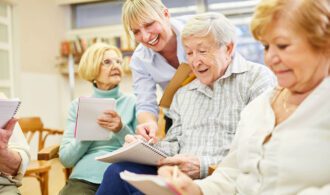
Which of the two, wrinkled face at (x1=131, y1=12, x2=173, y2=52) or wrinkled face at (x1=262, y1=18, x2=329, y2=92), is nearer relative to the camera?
wrinkled face at (x1=262, y1=18, x2=329, y2=92)

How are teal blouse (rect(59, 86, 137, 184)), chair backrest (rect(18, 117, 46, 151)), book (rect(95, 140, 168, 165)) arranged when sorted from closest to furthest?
book (rect(95, 140, 168, 165)) < teal blouse (rect(59, 86, 137, 184)) < chair backrest (rect(18, 117, 46, 151))

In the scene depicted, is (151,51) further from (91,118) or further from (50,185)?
(50,185)

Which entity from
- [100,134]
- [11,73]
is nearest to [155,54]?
[100,134]

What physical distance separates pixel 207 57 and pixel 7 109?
0.80 metres

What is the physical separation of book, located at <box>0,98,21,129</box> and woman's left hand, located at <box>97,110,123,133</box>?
0.46 meters

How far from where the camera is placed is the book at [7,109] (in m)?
1.48

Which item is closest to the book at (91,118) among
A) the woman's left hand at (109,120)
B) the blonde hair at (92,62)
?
the woman's left hand at (109,120)

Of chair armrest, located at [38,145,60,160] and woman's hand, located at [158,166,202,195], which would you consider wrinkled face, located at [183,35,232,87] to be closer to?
woman's hand, located at [158,166,202,195]

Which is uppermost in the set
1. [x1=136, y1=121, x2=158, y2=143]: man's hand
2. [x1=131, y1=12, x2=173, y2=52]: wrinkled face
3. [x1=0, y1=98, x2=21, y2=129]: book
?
[x1=131, y1=12, x2=173, y2=52]: wrinkled face

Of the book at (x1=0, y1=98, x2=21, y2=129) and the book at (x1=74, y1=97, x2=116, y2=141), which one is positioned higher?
the book at (x1=0, y1=98, x2=21, y2=129)

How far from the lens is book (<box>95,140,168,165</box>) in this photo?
132cm

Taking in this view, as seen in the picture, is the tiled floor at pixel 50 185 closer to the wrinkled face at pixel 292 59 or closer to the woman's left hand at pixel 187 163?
the woman's left hand at pixel 187 163

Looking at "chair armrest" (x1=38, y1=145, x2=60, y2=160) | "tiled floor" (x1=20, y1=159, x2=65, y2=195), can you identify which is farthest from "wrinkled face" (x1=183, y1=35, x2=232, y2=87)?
"tiled floor" (x1=20, y1=159, x2=65, y2=195)

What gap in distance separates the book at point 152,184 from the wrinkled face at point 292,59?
38cm
